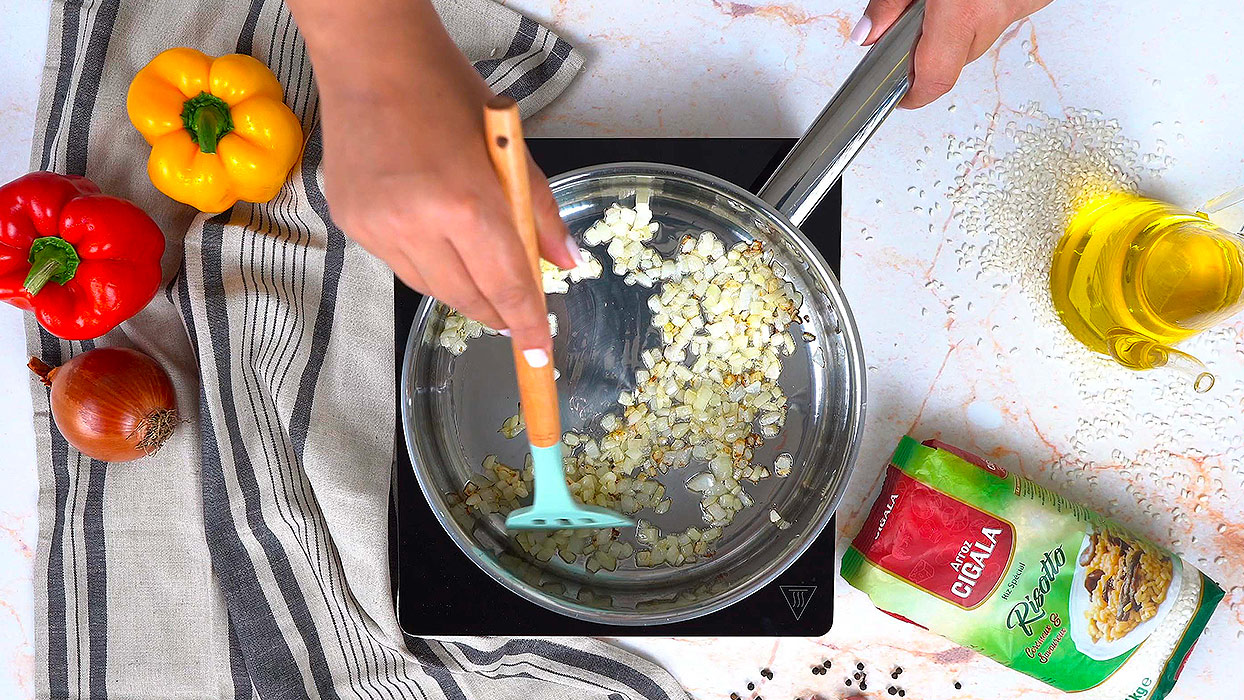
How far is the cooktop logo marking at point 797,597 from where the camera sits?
948 millimetres

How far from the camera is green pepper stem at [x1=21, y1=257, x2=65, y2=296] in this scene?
94cm

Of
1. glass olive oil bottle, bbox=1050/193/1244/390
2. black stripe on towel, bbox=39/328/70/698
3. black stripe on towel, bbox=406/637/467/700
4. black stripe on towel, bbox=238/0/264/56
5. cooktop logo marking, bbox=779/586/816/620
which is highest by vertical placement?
glass olive oil bottle, bbox=1050/193/1244/390

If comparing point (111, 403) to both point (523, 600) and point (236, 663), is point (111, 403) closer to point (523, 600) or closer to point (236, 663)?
point (236, 663)

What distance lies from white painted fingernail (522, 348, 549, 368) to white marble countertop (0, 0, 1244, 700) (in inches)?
17.6

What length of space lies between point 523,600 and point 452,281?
1.66 feet

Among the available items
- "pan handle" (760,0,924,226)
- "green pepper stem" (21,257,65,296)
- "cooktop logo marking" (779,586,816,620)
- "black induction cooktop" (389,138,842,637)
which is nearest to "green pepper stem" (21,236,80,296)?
"green pepper stem" (21,257,65,296)

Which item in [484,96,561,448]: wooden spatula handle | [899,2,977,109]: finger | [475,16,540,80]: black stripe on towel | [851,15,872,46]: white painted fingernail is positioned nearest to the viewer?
[484,96,561,448]: wooden spatula handle

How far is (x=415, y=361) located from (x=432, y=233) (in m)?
0.39

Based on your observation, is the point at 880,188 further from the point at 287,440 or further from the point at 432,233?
the point at 287,440

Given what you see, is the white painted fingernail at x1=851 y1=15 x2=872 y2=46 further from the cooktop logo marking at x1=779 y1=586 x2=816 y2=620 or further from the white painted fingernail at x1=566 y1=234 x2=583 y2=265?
the cooktop logo marking at x1=779 y1=586 x2=816 y2=620

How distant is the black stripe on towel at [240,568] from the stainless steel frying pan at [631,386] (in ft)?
0.84

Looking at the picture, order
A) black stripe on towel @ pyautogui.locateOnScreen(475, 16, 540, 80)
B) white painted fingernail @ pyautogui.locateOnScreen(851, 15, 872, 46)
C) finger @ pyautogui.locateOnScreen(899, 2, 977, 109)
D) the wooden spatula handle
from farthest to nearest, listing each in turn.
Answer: black stripe on towel @ pyautogui.locateOnScreen(475, 16, 540, 80), white painted fingernail @ pyautogui.locateOnScreen(851, 15, 872, 46), finger @ pyautogui.locateOnScreen(899, 2, 977, 109), the wooden spatula handle

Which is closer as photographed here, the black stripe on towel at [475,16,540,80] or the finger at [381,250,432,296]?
the finger at [381,250,432,296]

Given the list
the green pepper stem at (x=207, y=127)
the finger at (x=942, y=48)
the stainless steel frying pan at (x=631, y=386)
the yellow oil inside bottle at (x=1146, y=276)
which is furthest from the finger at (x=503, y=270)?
the yellow oil inside bottle at (x=1146, y=276)
